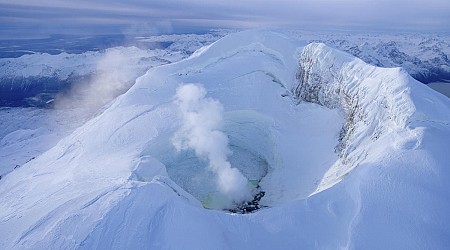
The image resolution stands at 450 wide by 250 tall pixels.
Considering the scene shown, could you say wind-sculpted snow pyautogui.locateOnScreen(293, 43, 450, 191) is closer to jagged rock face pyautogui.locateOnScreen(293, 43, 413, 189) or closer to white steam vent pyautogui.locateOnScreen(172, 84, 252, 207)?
jagged rock face pyautogui.locateOnScreen(293, 43, 413, 189)

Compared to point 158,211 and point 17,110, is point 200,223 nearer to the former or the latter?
point 158,211

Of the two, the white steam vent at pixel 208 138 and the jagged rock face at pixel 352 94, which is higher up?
the jagged rock face at pixel 352 94

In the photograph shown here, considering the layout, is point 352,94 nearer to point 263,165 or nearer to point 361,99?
point 361,99

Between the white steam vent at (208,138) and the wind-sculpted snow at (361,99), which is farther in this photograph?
the white steam vent at (208,138)

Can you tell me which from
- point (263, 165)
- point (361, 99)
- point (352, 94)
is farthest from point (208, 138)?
point (361, 99)

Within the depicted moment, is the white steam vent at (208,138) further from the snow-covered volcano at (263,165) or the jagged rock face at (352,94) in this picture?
the jagged rock face at (352,94)

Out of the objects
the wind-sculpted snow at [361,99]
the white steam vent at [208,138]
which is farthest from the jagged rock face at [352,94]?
the white steam vent at [208,138]

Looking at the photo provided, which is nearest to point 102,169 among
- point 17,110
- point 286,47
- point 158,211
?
point 158,211
